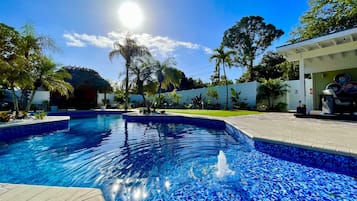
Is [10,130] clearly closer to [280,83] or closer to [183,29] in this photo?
[183,29]

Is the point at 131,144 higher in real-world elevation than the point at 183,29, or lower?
lower

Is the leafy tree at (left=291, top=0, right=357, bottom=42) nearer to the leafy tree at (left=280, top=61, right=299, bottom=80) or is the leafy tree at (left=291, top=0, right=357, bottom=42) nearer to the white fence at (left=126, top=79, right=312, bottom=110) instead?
the leafy tree at (left=280, top=61, right=299, bottom=80)

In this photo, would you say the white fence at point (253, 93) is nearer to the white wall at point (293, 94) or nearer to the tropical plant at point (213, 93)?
the white wall at point (293, 94)

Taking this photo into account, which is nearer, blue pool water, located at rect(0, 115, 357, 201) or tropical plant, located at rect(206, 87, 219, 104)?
blue pool water, located at rect(0, 115, 357, 201)

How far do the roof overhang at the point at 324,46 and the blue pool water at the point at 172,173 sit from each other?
266 inches

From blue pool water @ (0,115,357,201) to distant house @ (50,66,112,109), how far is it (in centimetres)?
1670

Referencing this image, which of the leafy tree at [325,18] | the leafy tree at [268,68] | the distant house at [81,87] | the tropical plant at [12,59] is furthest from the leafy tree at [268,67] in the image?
the tropical plant at [12,59]

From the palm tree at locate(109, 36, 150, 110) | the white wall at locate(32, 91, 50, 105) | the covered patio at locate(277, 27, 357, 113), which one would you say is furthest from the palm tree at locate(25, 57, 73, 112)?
the covered patio at locate(277, 27, 357, 113)

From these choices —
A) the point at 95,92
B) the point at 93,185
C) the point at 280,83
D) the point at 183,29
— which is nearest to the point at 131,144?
the point at 93,185

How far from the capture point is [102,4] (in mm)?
9859

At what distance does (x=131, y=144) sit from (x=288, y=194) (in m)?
4.82

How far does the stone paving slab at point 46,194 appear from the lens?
218 cm

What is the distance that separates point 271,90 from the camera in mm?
17203

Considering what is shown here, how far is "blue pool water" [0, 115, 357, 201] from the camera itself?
123 inches
